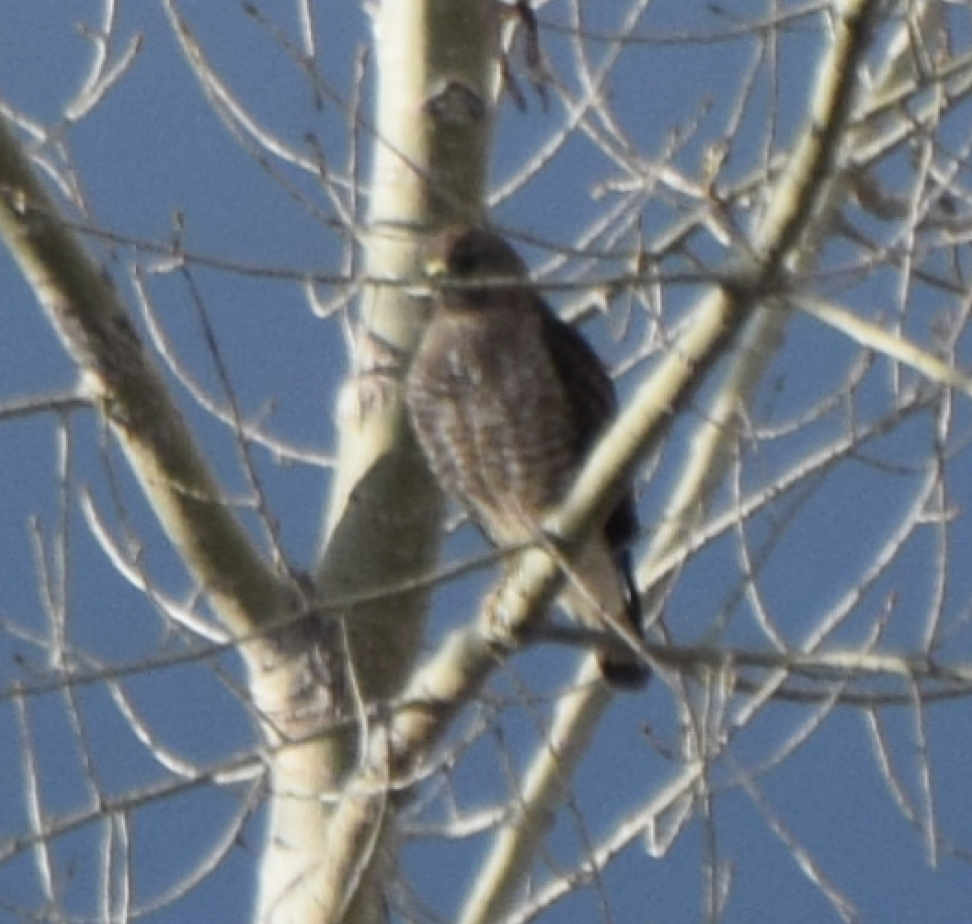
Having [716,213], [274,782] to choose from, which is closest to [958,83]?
[716,213]

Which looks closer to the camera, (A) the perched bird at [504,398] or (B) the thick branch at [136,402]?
(B) the thick branch at [136,402]

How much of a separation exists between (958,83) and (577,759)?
4.27ft

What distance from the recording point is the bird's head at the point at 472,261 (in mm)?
4320

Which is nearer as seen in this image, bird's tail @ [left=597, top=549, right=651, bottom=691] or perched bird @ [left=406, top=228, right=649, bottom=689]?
bird's tail @ [left=597, top=549, right=651, bottom=691]

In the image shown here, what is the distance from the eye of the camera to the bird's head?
4320mm

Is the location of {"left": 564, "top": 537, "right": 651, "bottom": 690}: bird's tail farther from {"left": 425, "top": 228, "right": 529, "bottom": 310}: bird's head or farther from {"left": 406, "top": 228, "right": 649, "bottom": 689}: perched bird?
{"left": 425, "top": 228, "right": 529, "bottom": 310}: bird's head

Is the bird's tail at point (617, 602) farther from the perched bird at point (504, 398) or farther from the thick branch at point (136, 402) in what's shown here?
the thick branch at point (136, 402)

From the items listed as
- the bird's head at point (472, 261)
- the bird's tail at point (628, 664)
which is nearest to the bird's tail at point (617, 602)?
the bird's tail at point (628, 664)

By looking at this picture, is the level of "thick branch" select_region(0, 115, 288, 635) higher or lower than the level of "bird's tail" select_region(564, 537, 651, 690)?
higher

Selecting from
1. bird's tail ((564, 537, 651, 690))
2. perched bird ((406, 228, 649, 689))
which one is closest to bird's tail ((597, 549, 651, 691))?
bird's tail ((564, 537, 651, 690))

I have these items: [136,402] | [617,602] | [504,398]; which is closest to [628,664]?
[617,602]

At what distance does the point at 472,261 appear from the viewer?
445 cm

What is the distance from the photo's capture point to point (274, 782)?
415cm

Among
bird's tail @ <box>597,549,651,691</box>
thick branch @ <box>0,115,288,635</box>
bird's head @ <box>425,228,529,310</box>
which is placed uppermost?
bird's head @ <box>425,228,529,310</box>
